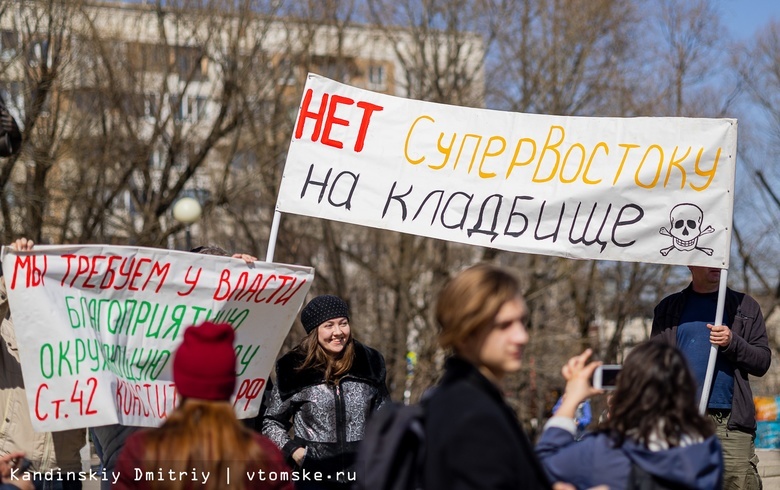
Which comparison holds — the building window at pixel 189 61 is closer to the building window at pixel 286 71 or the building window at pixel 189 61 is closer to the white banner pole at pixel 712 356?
the building window at pixel 286 71

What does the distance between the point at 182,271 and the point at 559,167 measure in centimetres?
240

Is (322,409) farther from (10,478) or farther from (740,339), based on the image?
(740,339)

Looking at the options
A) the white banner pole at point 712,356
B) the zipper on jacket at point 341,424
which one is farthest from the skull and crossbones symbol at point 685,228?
the zipper on jacket at point 341,424

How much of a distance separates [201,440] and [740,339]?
347 centimetres

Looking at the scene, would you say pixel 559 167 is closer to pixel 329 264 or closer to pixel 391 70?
pixel 329 264

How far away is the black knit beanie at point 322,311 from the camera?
5.45 metres

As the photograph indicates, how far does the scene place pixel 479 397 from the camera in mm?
2877

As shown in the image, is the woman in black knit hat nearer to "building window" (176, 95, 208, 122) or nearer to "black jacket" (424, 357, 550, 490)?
"black jacket" (424, 357, 550, 490)

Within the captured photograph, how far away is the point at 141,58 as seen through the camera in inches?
843

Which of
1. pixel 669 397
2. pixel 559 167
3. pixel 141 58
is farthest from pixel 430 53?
pixel 669 397

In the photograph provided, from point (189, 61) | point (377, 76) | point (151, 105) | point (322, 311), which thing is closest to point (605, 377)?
point (322, 311)

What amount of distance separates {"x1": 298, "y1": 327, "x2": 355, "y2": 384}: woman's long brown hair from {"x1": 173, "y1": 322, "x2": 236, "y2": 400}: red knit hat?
7.18 feet

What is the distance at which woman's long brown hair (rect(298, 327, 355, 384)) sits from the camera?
17.7 feet

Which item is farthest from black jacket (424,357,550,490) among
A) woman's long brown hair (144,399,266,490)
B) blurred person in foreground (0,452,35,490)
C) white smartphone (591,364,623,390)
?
blurred person in foreground (0,452,35,490)
